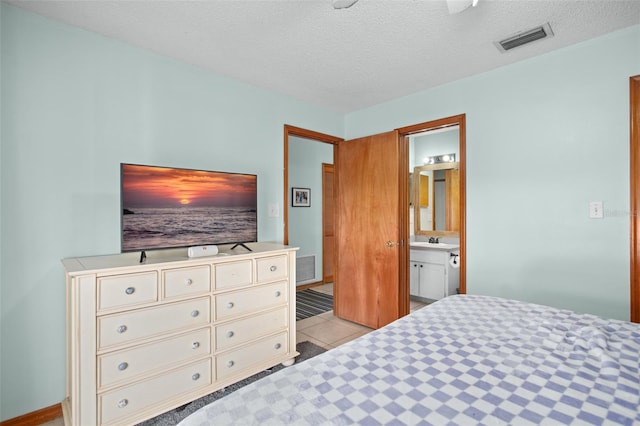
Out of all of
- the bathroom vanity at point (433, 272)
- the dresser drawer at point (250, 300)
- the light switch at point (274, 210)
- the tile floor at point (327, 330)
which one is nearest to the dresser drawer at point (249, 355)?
the dresser drawer at point (250, 300)

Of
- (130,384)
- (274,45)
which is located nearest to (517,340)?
(130,384)

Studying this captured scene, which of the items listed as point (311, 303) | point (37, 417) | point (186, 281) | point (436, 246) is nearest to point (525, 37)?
point (436, 246)

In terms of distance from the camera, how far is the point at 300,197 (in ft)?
16.6

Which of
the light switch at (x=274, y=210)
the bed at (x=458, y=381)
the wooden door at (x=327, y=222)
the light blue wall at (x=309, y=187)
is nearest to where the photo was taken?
the bed at (x=458, y=381)

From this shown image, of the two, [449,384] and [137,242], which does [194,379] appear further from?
[449,384]

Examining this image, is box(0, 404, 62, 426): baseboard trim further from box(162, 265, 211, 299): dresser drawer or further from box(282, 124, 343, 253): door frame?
box(282, 124, 343, 253): door frame

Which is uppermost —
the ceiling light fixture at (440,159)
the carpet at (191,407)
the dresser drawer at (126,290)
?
the ceiling light fixture at (440,159)

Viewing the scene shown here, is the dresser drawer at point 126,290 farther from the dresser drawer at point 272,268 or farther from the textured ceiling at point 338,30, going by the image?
the textured ceiling at point 338,30

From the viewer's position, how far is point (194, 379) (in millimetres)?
2068

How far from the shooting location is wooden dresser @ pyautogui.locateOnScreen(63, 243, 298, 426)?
1693 millimetres

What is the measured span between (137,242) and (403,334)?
171 cm

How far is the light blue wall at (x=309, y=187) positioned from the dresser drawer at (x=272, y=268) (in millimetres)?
2324

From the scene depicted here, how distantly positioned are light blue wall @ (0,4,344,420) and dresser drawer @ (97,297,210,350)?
58 centimetres

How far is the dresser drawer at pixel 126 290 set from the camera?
5.70 ft
